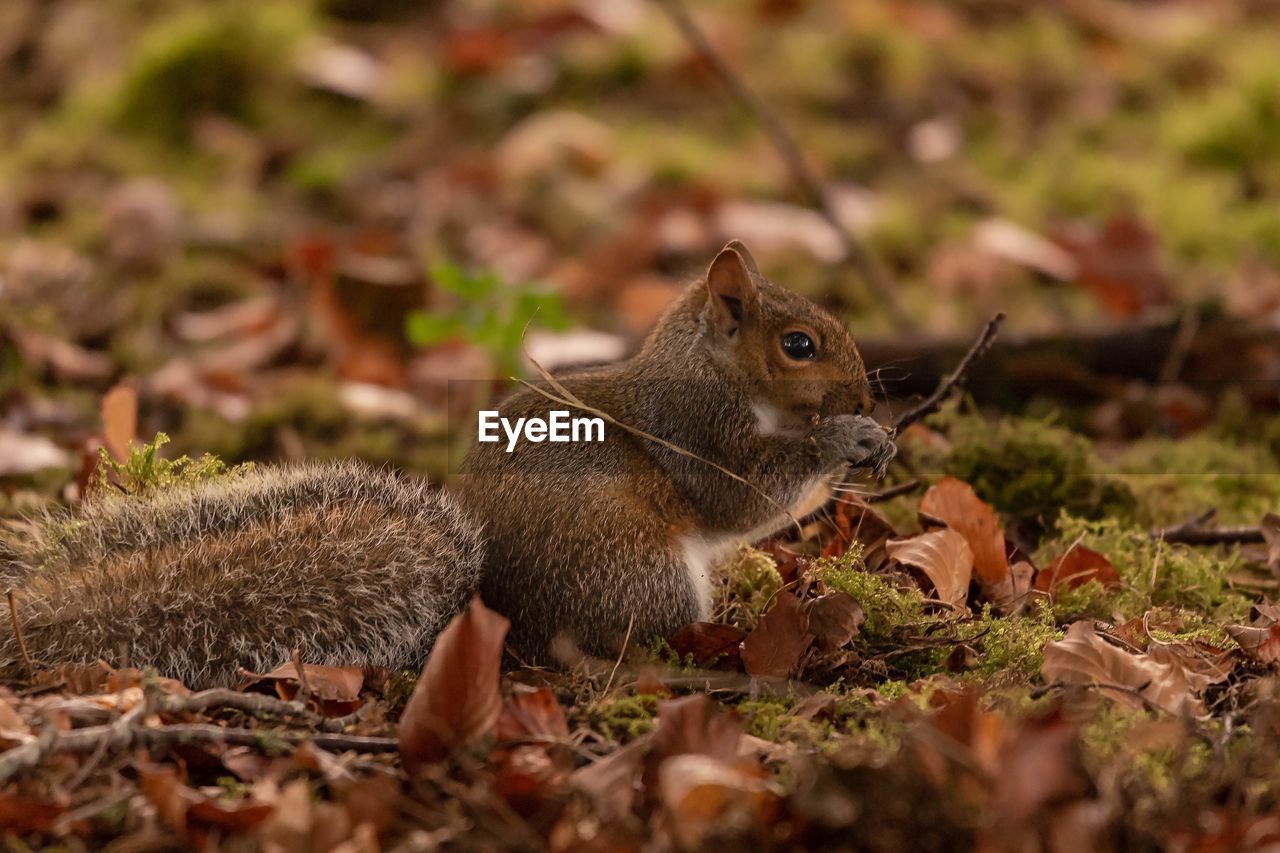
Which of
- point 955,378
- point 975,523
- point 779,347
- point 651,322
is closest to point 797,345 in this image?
point 779,347

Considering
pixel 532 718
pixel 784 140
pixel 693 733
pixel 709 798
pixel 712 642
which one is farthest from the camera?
pixel 784 140

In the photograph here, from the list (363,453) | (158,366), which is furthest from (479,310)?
(158,366)

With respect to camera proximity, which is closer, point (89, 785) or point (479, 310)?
point (89, 785)

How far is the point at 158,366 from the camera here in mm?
6008

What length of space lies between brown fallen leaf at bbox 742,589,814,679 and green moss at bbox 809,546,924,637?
0.19 meters

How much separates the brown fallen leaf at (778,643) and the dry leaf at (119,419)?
6.19ft

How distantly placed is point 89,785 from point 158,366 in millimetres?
3877

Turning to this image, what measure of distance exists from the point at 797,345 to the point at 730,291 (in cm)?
20

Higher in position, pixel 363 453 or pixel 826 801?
pixel 826 801

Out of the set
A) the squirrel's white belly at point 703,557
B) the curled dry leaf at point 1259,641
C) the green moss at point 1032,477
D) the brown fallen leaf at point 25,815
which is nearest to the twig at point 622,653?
the squirrel's white belly at point 703,557

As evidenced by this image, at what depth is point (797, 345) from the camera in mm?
3410

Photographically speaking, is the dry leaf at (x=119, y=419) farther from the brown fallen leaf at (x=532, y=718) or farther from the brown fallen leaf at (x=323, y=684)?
the brown fallen leaf at (x=532, y=718)

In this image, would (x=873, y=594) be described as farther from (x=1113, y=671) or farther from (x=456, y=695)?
(x=456, y=695)

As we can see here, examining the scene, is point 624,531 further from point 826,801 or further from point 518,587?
point 826,801
